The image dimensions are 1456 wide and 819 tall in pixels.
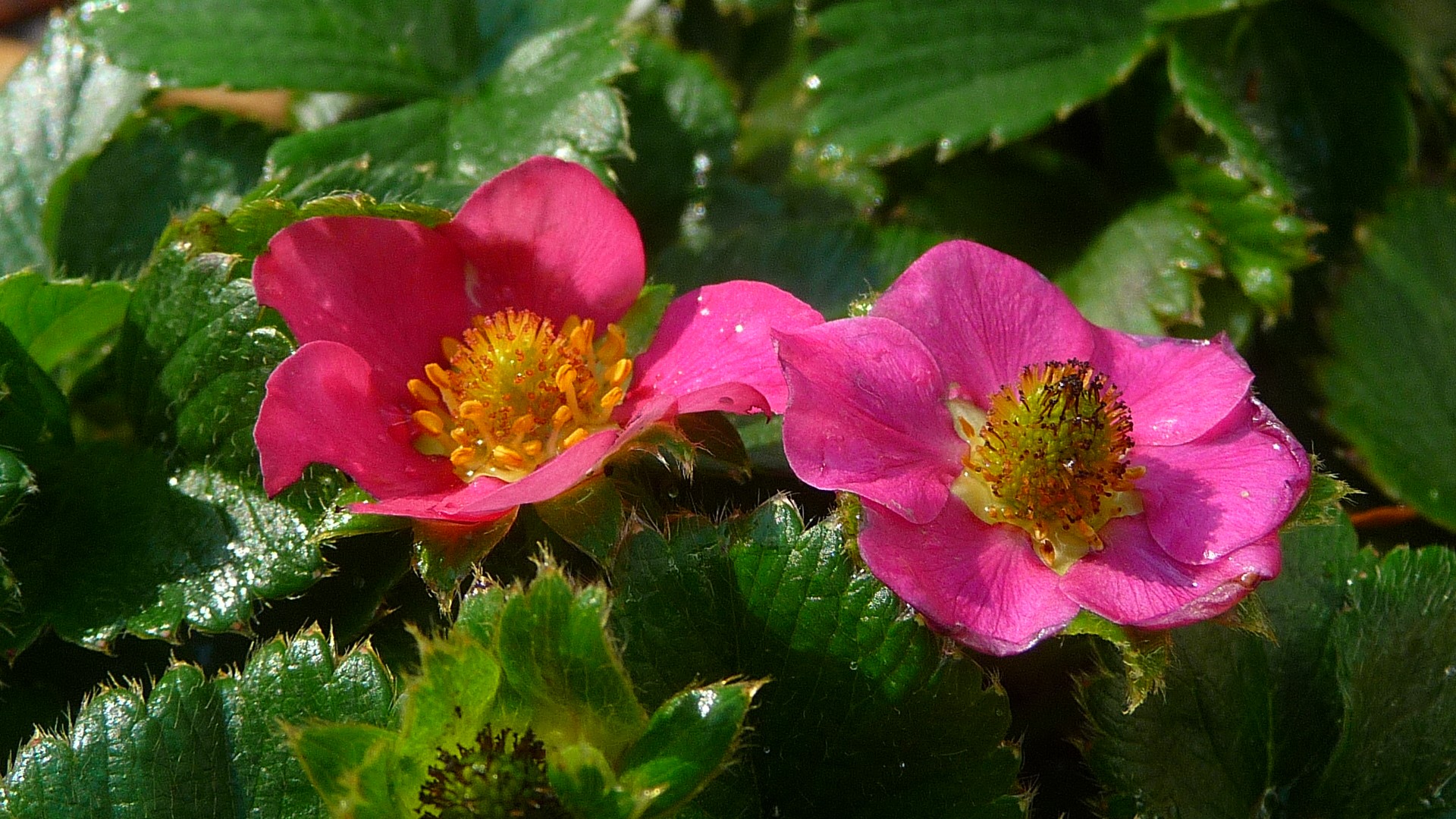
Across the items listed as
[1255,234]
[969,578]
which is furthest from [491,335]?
[1255,234]

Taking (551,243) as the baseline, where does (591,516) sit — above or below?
below

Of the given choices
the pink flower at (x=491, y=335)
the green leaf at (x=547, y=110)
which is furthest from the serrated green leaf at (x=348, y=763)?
the green leaf at (x=547, y=110)

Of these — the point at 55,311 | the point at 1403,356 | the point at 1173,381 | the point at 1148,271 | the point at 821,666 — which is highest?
the point at 55,311

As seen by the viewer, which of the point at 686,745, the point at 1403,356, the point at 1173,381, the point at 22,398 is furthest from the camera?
the point at 1403,356

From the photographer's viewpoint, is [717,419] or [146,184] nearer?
[717,419]

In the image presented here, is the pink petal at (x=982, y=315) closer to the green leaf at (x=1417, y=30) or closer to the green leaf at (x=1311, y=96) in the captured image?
the green leaf at (x=1311, y=96)

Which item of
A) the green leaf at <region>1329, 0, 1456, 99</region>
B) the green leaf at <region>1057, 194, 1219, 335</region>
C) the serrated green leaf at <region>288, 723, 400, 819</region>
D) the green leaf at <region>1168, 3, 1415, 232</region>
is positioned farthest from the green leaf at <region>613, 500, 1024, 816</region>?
the green leaf at <region>1329, 0, 1456, 99</region>

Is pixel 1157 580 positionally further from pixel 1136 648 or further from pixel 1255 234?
pixel 1255 234

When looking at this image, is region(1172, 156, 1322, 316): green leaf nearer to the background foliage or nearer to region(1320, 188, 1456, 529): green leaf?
the background foliage
